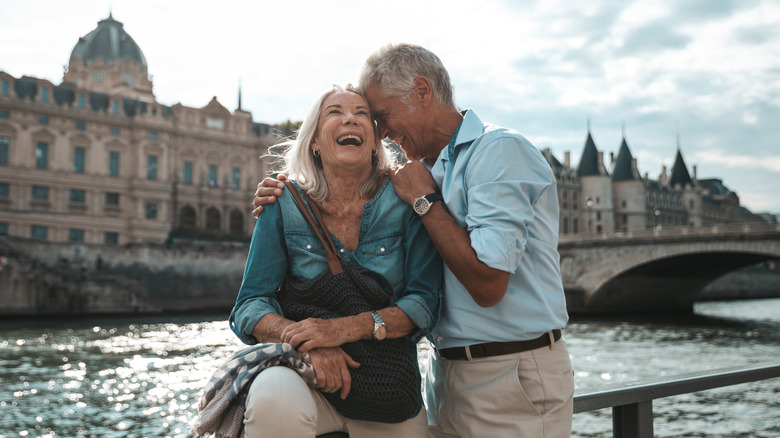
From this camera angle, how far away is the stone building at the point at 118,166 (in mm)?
35062

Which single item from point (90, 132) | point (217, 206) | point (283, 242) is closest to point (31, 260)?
point (90, 132)

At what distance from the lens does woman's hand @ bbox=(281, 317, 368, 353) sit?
1689mm

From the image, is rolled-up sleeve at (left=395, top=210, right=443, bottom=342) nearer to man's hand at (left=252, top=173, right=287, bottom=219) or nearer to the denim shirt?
the denim shirt

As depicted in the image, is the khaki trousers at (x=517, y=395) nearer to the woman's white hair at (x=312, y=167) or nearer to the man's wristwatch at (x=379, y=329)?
the man's wristwatch at (x=379, y=329)

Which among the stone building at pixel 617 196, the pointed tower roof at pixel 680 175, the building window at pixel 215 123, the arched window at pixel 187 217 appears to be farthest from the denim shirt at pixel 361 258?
the pointed tower roof at pixel 680 175

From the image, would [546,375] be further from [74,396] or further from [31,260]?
[31,260]

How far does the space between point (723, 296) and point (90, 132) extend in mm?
43653

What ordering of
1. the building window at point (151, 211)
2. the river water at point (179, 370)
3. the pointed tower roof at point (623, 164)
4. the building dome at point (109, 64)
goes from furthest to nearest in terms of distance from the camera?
the pointed tower roof at point (623, 164) < the building dome at point (109, 64) < the building window at point (151, 211) < the river water at point (179, 370)

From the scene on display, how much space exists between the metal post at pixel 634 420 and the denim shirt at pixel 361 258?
0.85 meters

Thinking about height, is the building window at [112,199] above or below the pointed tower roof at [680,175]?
below

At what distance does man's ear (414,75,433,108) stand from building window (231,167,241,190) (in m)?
41.3

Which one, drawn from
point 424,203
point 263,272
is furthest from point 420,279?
point 263,272

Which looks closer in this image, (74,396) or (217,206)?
(74,396)

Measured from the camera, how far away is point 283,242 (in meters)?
1.92
